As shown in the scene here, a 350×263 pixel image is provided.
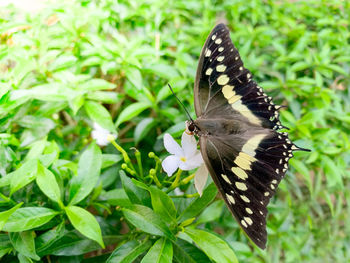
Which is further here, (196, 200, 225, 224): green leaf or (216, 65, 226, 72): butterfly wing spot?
(196, 200, 225, 224): green leaf

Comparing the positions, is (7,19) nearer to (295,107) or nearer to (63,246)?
(63,246)

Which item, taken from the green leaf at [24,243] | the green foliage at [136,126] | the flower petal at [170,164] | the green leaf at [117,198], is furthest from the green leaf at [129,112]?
the green leaf at [24,243]

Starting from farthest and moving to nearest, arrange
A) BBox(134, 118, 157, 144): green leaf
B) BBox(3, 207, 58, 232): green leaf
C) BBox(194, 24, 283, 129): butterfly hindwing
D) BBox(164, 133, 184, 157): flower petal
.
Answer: BBox(134, 118, 157, 144): green leaf, BBox(194, 24, 283, 129): butterfly hindwing, BBox(164, 133, 184, 157): flower petal, BBox(3, 207, 58, 232): green leaf

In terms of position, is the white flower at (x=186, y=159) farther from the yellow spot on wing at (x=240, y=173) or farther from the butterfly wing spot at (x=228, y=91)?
the butterfly wing spot at (x=228, y=91)

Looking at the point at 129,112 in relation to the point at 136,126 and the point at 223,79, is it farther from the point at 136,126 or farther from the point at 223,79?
the point at 223,79

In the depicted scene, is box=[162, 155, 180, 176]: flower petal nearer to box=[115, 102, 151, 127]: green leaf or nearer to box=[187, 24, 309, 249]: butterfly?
box=[187, 24, 309, 249]: butterfly

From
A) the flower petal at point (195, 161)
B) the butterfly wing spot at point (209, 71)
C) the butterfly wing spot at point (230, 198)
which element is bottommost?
the butterfly wing spot at point (230, 198)

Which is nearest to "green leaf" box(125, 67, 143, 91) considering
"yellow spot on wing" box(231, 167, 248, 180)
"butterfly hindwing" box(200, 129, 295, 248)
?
"butterfly hindwing" box(200, 129, 295, 248)

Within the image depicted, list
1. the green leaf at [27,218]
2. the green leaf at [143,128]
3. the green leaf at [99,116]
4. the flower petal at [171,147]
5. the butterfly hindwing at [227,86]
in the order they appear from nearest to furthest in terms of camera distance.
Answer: the green leaf at [27,218]
the flower petal at [171,147]
the butterfly hindwing at [227,86]
the green leaf at [99,116]
the green leaf at [143,128]
